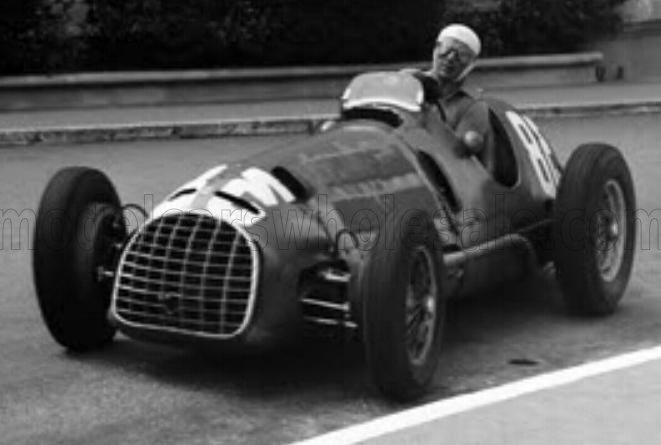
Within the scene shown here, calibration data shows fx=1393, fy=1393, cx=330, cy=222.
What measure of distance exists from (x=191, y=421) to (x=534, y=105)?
517 inches

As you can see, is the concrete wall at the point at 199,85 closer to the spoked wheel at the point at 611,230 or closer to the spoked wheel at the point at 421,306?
the spoked wheel at the point at 611,230

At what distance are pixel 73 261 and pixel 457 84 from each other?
229 cm

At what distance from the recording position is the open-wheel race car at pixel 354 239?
554 cm

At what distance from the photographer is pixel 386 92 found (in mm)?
6883

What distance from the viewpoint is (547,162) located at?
7.54 metres

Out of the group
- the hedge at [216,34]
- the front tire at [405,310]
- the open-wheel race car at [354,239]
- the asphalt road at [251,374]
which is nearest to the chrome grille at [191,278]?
the open-wheel race car at [354,239]

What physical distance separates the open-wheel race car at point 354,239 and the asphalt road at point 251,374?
0.68 ft

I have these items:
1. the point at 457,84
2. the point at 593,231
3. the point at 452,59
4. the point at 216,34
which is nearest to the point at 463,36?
the point at 452,59

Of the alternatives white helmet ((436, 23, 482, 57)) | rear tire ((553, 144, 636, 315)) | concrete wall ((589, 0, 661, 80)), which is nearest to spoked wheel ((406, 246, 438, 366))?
rear tire ((553, 144, 636, 315))

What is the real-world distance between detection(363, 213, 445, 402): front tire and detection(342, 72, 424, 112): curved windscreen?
130 cm

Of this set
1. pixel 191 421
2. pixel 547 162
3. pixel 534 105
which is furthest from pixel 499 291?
pixel 534 105

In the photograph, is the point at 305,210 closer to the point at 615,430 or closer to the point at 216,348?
the point at 216,348

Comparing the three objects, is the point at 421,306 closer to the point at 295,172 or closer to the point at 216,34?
the point at 295,172

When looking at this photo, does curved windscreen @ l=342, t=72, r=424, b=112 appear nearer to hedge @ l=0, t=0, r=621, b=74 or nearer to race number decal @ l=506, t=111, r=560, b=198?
race number decal @ l=506, t=111, r=560, b=198
